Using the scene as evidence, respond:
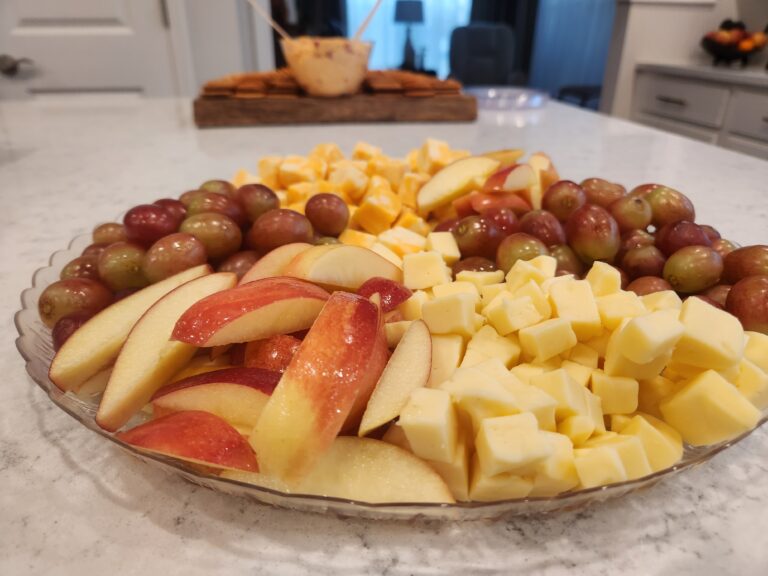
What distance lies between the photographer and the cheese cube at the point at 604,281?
0.50 m

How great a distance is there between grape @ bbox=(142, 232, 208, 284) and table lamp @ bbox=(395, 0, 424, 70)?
5454 millimetres

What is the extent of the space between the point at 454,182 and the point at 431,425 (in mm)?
539

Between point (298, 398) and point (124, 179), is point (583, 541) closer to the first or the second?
point (298, 398)

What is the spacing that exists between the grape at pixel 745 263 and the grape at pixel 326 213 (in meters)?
0.47

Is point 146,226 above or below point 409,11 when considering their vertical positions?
below

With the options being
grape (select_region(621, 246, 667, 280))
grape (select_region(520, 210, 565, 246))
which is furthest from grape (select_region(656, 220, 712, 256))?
grape (select_region(520, 210, 565, 246))

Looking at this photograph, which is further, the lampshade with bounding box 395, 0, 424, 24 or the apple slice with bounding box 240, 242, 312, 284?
the lampshade with bounding box 395, 0, 424, 24

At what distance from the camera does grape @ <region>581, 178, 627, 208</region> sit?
2.43 ft

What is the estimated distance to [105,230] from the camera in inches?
28.1

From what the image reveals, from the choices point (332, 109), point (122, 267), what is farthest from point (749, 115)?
point (122, 267)

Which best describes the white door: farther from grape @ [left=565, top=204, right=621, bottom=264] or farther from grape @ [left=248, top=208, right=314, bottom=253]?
grape @ [left=565, top=204, right=621, bottom=264]

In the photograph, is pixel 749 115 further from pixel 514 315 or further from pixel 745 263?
pixel 514 315

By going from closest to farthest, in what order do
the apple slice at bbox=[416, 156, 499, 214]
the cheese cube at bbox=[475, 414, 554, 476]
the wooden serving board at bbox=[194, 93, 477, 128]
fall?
the cheese cube at bbox=[475, 414, 554, 476], the apple slice at bbox=[416, 156, 499, 214], the wooden serving board at bbox=[194, 93, 477, 128]

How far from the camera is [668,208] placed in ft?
2.28
